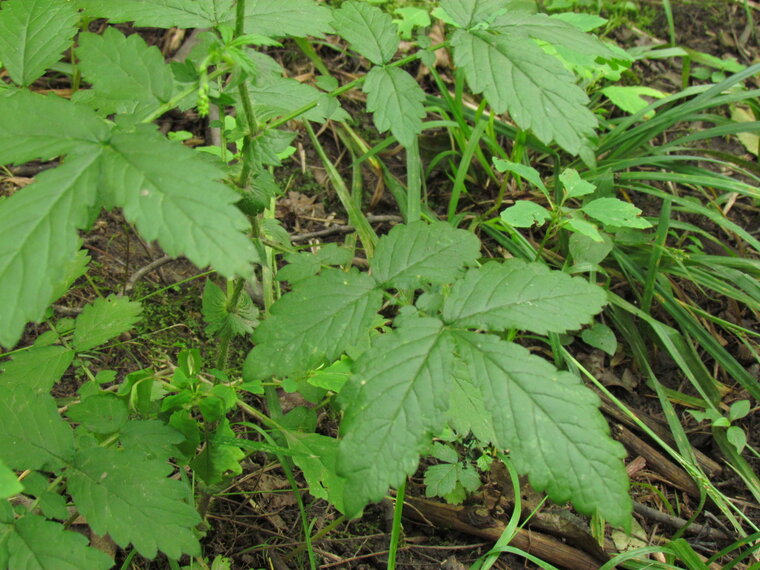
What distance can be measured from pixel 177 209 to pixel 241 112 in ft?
1.43

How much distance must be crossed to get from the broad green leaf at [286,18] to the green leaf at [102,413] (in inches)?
37.2

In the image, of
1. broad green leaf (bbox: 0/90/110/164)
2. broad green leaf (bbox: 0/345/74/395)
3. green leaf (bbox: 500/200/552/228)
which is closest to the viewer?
broad green leaf (bbox: 0/90/110/164)

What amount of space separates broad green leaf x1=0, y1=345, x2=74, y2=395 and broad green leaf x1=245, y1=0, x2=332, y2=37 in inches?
38.8

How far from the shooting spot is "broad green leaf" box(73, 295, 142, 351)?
176 centimetres

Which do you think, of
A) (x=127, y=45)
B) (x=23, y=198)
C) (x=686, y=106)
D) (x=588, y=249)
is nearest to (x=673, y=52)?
(x=686, y=106)

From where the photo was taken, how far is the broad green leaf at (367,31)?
1.59 meters

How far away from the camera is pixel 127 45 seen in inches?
50.9

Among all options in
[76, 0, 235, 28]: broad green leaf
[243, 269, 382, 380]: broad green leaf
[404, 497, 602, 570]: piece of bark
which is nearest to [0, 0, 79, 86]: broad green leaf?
[76, 0, 235, 28]: broad green leaf

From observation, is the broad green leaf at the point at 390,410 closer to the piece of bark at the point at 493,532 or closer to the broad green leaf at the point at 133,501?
→ the broad green leaf at the point at 133,501

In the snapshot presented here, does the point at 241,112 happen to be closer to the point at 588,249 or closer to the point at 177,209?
the point at 177,209

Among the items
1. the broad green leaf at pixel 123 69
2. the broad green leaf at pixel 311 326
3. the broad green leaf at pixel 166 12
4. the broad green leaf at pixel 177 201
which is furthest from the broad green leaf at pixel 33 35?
the broad green leaf at pixel 311 326

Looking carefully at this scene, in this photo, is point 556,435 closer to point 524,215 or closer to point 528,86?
point 528,86

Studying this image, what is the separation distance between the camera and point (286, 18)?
161cm

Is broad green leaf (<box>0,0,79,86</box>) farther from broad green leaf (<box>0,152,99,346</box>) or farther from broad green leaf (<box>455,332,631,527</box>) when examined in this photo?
broad green leaf (<box>455,332,631,527</box>)
